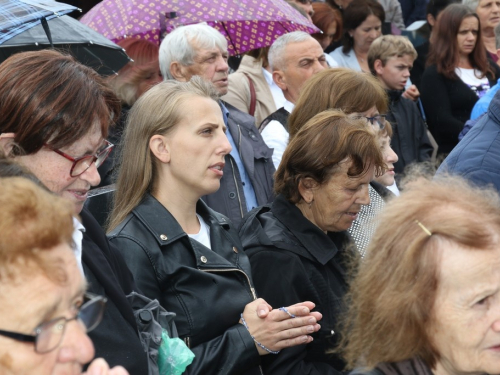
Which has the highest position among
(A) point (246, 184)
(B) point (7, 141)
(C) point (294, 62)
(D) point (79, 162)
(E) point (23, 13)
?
(B) point (7, 141)

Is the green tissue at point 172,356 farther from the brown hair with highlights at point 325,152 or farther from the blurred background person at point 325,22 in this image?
the blurred background person at point 325,22

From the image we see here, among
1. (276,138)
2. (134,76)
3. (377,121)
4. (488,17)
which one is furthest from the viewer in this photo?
(488,17)

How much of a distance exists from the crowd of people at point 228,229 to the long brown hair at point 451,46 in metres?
2.27

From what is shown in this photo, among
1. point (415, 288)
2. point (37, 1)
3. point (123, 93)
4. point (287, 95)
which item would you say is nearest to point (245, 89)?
point (287, 95)

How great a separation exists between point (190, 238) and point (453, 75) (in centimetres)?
522

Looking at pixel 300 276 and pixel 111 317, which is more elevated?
pixel 111 317

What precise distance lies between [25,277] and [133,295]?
1.21 meters

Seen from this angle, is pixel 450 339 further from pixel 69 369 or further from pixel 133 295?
pixel 133 295

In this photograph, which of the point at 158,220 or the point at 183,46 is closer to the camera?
the point at 158,220

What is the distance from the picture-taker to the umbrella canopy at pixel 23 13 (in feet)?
13.7

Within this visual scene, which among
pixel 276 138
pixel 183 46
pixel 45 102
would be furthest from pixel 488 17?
pixel 45 102

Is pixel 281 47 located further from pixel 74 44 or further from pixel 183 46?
pixel 74 44

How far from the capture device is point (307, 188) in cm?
391

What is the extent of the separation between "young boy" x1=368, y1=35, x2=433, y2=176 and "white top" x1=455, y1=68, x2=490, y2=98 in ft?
1.81
